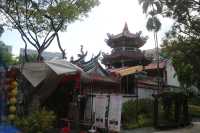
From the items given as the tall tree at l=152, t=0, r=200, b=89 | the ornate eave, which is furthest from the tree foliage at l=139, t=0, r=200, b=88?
the ornate eave

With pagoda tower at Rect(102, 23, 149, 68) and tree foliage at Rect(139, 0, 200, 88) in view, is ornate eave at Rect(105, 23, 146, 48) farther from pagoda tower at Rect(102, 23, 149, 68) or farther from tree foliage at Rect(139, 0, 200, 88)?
tree foliage at Rect(139, 0, 200, 88)

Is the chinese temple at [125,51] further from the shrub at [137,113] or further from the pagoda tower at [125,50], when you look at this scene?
the shrub at [137,113]

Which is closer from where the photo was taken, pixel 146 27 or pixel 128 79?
pixel 128 79

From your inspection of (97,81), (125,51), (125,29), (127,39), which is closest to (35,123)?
(97,81)

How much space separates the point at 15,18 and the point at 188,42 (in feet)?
36.7

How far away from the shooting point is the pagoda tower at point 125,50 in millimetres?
40125

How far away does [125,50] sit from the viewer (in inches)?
1636

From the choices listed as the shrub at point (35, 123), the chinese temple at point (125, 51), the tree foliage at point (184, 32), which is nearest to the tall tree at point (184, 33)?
the tree foliage at point (184, 32)

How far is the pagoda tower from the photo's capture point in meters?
40.1

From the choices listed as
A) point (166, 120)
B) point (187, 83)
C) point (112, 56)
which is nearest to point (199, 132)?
point (166, 120)

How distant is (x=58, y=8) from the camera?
21.4 metres

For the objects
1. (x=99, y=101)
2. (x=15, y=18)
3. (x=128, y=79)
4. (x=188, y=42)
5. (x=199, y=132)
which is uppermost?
(x=15, y=18)

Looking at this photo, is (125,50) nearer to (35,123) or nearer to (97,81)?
(97,81)

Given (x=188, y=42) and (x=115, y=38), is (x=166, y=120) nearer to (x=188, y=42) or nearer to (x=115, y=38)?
(x=188, y=42)
